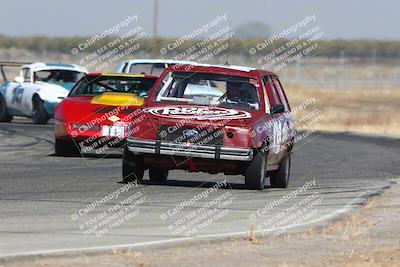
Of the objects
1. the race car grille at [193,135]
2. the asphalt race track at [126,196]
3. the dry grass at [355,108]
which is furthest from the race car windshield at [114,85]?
the dry grass at [355,108]

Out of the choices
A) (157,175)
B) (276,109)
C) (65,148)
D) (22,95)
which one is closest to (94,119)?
(65,148)

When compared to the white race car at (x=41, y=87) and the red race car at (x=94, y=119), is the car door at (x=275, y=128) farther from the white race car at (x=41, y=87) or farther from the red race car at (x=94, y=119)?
the white race car at (x=41, y=87)

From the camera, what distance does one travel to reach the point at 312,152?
2166 centimetres

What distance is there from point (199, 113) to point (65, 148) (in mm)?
4978

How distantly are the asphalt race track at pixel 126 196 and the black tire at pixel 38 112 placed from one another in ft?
15.1

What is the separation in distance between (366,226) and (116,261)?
310 centimetres

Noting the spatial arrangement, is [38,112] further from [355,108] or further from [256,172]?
[355,108]

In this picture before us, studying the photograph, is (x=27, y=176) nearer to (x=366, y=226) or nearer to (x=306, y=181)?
(x=306, y=181)

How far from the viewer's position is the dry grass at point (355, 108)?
33.9 m

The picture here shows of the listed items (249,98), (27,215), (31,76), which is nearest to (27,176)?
(249,98)

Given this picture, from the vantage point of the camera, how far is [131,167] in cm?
1292

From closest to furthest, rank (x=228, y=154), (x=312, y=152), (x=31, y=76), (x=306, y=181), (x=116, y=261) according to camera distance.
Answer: (x=116, y=261), (x=228, y=154), (x=306, y=181), (x=312, y=152), (x=31, y=76)

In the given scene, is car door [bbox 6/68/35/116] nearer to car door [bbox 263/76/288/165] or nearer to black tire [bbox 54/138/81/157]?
black tire [bbox 54/138/81/157]

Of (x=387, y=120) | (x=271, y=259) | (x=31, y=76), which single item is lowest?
(x=387, y=120)
